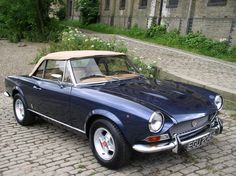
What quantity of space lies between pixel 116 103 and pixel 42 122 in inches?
111

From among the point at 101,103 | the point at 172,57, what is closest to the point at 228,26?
the point at 172,57

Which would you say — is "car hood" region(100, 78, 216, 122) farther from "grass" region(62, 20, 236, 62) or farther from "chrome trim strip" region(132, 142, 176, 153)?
"grass" region(62, 20, 236, 62)

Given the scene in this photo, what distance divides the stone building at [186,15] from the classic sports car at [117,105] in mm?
11456

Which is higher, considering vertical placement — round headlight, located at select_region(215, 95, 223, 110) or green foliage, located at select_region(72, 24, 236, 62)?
round headlight, located at select_region(215, 95, 223, 110)

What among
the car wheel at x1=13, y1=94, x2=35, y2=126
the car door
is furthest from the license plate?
the car wheel at x1=13, y1=94, x2=35, y2=126

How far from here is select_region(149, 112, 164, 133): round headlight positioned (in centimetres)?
395

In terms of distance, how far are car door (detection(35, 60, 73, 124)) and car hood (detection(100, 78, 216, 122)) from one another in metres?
0.68

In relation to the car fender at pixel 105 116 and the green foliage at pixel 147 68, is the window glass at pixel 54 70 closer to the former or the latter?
the car fender at pixel 105 116

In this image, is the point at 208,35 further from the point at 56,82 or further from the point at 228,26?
the point at 56,82

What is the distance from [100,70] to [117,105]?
1.22 m

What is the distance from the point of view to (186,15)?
19844 mm

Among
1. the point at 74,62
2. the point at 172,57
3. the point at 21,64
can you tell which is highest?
the point at 74,62

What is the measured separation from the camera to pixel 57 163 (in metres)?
4.70

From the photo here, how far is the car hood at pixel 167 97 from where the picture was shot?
416 cm
